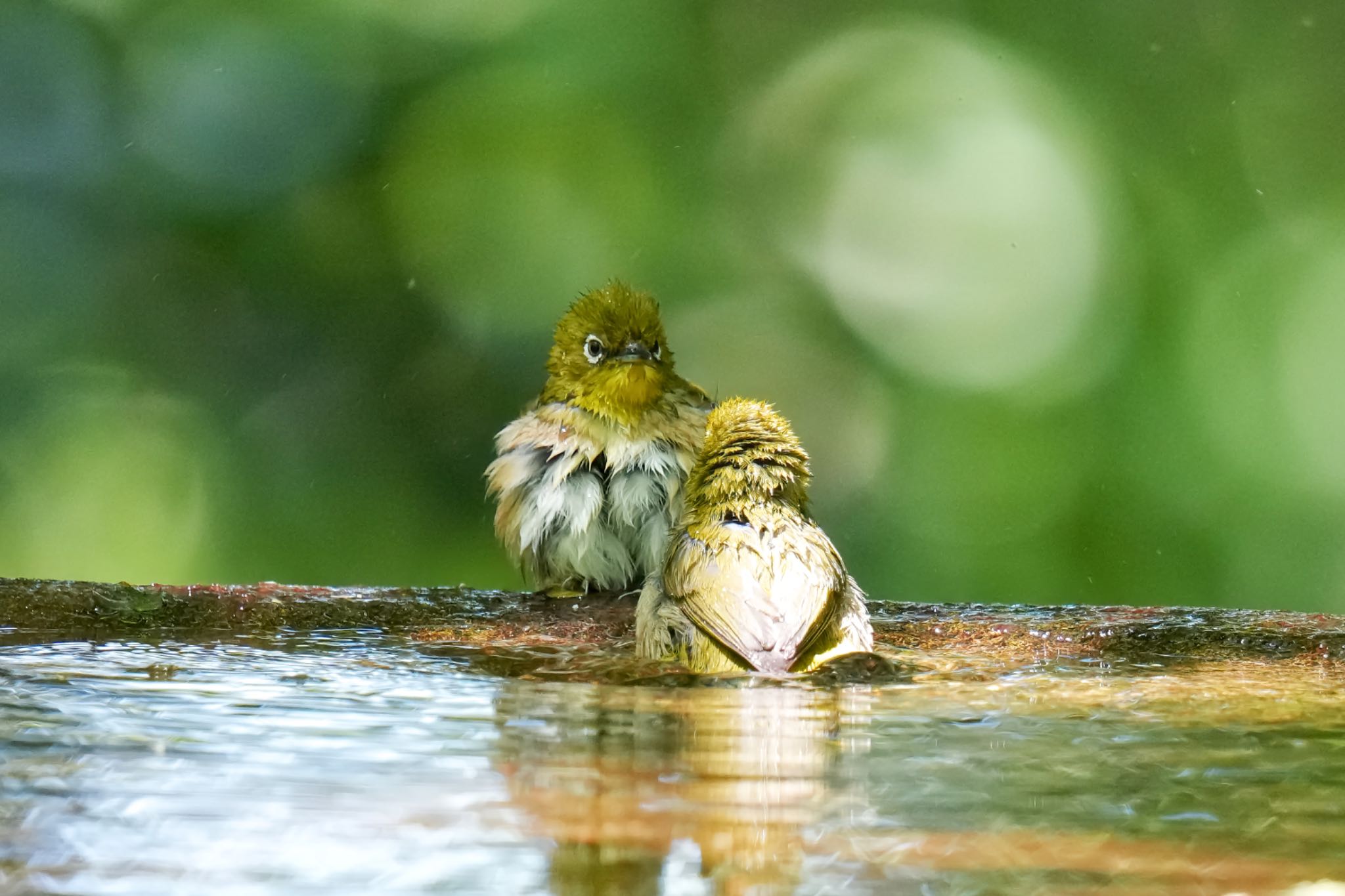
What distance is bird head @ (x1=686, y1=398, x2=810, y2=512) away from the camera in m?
3.47

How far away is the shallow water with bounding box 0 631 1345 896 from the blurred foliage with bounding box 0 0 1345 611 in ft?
11.2

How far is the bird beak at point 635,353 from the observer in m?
4.29

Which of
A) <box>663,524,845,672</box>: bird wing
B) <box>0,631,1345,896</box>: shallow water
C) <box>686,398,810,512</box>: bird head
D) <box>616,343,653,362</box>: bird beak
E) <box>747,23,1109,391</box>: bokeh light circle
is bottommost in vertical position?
<box>0,631,1345,896</box>: shallow water

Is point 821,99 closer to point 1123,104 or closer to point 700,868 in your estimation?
→ point 1123,104

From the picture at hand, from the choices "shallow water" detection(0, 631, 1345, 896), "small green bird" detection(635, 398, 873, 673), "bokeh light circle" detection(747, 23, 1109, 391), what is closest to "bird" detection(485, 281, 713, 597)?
"small green bird" detection(635, 398, 873, 673)

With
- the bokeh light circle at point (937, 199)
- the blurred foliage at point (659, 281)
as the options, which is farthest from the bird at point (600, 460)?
the bokeh light circle at point (937, 199)

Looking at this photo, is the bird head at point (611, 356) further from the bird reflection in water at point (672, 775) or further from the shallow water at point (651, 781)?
the bird reflection in water at point (672, 775)

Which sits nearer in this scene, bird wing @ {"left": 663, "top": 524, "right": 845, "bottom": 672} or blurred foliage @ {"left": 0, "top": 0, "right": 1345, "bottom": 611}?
bird wing @ {"left": 663, "top": 524, "right": 845, "bottom": 672}

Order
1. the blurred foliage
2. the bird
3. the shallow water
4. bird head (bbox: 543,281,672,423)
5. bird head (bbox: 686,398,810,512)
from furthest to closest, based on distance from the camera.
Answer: the blurred foliage, bird head (bbox: 543,281,672,423), the bird, bird head (bbox: 686,398,810,512), the shallow water

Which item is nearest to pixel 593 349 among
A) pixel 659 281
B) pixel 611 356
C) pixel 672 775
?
pixel 611 356

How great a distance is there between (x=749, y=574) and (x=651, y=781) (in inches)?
58.1

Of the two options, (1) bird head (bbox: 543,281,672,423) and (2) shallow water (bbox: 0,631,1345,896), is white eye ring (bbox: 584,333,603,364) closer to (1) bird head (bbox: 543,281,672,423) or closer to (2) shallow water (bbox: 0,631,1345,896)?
(1) bird head (bbox: 543,281,672,423)

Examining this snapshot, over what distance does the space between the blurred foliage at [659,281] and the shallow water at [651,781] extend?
342 centimetres

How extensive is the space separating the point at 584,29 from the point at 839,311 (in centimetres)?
162
